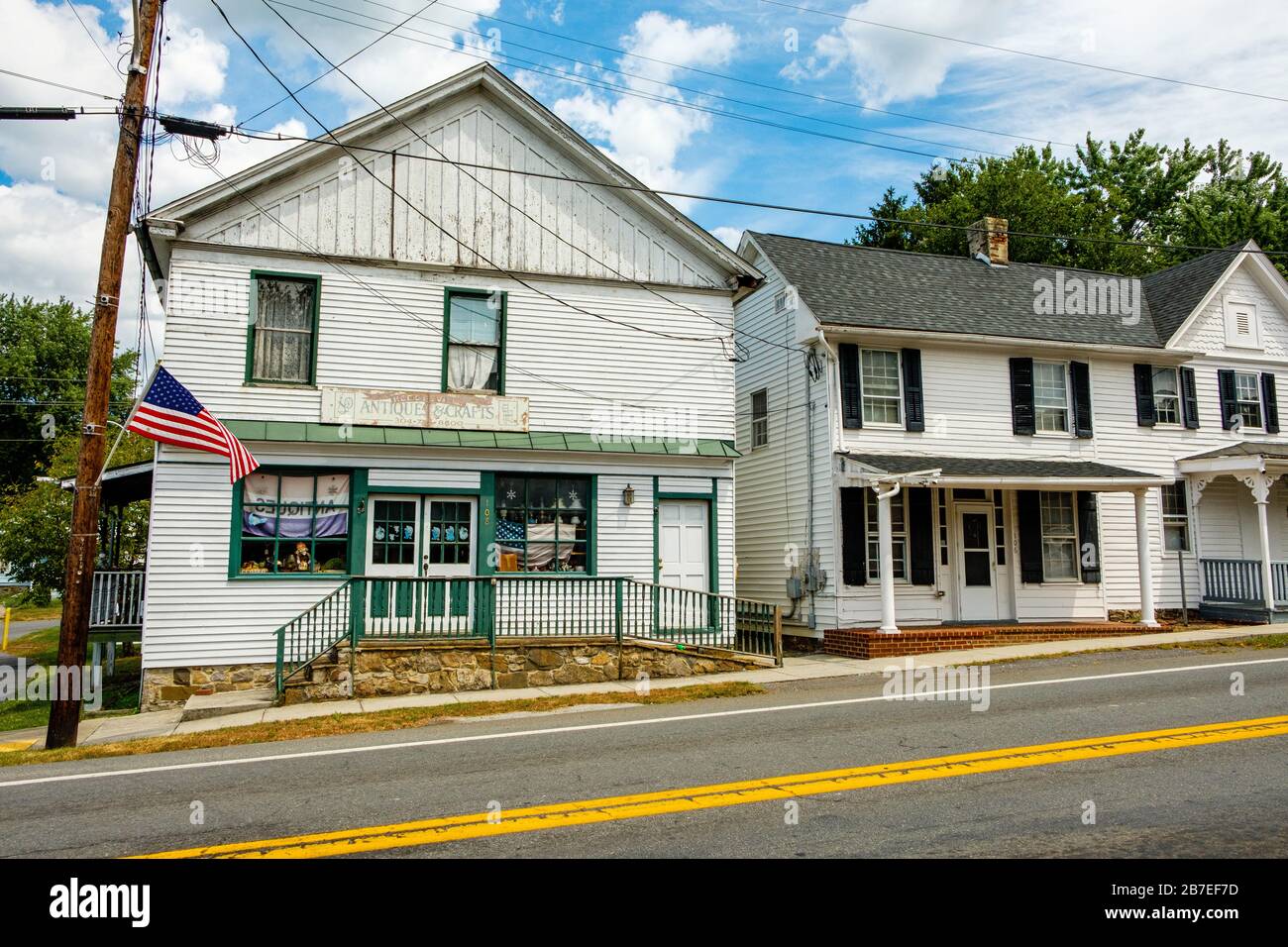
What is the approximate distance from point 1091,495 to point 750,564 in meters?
7.62

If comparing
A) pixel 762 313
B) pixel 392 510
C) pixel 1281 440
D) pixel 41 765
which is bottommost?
pixel 41 765

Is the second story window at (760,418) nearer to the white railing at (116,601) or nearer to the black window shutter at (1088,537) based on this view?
the black window shutter at (1088,537)

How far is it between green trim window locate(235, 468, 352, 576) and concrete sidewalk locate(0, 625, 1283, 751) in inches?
108

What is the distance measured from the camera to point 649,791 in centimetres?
689

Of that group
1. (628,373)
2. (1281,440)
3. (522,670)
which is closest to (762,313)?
(628,373)

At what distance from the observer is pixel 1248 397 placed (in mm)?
22672

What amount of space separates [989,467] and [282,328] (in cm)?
1360

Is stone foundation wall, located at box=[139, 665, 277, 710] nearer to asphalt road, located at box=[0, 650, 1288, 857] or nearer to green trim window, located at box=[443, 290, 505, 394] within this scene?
asphalt road, located at box=[0, 650, 1288, 857]

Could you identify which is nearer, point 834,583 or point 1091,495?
point 834,583

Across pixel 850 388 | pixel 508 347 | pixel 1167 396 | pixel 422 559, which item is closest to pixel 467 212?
pixel 508 347

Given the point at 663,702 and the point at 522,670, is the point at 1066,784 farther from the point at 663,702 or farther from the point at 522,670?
the point at 522,670

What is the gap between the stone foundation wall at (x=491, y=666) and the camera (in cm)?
1316

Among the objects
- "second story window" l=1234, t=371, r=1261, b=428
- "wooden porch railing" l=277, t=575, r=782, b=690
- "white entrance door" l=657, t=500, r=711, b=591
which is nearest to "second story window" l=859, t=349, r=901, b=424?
"white entrance door" l=657, t=500, r=711, b=591

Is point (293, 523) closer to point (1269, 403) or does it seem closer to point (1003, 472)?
point (1003, 472)
